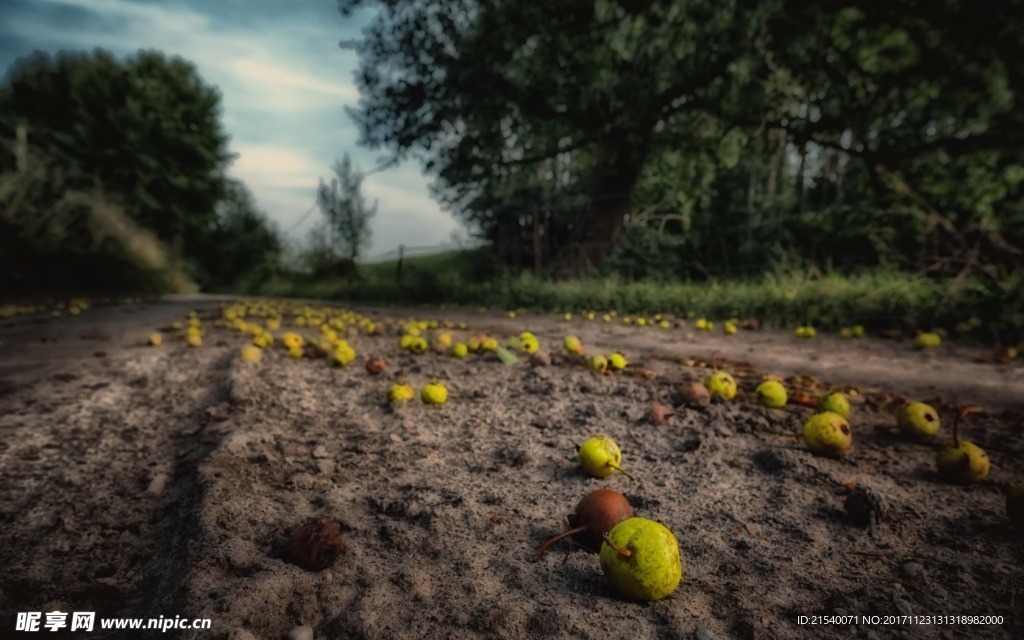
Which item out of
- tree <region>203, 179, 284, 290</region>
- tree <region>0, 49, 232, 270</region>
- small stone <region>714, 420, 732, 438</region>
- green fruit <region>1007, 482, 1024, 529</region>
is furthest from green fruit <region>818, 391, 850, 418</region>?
tree <region>203, 179, 284, 290</region>

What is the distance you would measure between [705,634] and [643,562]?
21 cm

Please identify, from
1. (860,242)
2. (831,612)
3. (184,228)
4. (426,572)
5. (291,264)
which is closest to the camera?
(831,612)

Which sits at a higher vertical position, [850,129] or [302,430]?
[850,129]

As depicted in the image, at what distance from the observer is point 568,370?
13.3 ft

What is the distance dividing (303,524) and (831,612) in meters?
1.63

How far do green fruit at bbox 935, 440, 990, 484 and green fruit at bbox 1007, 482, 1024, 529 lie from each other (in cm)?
39

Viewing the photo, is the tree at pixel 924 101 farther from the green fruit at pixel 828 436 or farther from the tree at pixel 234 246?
the tree at pixel 234 246

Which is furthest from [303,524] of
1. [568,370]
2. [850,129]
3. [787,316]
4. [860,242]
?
[860,242]

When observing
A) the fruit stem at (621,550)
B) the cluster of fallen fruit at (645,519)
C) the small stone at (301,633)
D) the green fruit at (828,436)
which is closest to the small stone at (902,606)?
the cluster of fallen fruit at (645,519)

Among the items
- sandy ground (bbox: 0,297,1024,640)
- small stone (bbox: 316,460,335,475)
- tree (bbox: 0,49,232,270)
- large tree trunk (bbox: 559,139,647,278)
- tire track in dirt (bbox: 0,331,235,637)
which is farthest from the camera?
tree (bbox: 0,49,232,270)

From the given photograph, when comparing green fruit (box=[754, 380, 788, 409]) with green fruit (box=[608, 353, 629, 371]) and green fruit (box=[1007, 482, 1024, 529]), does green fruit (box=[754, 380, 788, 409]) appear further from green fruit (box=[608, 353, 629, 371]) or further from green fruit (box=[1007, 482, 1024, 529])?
green fruit (box=[1007, 482, 1024, 529])

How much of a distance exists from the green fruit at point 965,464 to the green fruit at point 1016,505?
39 cm

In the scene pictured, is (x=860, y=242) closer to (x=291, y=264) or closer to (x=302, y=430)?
(x=302, y=430)

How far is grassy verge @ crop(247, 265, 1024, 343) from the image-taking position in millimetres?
6461
